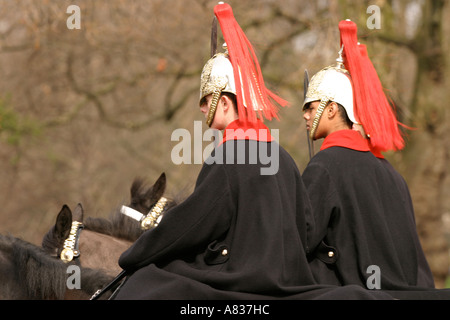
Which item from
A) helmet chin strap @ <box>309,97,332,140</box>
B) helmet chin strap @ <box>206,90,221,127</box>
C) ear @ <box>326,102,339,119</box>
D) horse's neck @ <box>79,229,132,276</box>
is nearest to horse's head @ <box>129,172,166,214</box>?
horse's neck @ <box>79,229,132,276</box>

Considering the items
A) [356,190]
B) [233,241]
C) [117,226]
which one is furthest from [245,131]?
[117,226]

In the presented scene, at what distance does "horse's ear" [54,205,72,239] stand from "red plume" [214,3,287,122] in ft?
3.63

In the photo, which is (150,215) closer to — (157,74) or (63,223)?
(63,223)

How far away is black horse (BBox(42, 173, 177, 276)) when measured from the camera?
3650mm

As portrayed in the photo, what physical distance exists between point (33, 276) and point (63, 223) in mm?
476

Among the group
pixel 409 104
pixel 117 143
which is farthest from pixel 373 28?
pixel 117 143

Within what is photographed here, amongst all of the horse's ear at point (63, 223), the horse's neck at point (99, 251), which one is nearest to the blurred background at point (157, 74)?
the horse's neck at point (99, 251)

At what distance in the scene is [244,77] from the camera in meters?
3.51

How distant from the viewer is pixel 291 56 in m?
11.0

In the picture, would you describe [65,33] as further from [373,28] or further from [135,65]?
[373,28]

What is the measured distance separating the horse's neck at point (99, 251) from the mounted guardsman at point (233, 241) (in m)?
0.45

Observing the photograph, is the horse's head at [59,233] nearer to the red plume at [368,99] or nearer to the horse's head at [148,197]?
the horse's head at [148,197]

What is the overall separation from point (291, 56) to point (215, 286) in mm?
8241

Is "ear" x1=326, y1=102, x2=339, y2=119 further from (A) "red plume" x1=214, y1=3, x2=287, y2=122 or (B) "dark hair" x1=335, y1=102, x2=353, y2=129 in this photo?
(A) "red plume" x1=214, y1=3, x2=287, y2=122
